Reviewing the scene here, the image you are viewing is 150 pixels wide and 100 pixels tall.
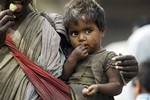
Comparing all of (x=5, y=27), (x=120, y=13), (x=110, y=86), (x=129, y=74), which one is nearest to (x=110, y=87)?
(x=110, y=86)

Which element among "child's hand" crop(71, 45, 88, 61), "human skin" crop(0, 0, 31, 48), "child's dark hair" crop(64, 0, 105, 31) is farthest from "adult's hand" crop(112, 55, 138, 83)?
"human skin" crop(0, 0, 31, 48)

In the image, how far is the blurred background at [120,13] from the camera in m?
23.2

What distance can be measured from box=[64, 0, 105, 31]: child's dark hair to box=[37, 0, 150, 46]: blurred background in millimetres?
15735

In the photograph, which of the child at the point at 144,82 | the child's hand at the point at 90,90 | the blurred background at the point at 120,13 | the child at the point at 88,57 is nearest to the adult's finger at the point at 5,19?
the child at the point at 88,57

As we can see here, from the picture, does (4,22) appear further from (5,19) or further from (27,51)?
(27,51)

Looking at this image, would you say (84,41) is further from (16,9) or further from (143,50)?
(143,50)

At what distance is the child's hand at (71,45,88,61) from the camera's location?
6859mm

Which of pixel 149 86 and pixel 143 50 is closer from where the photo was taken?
pixel 149 86

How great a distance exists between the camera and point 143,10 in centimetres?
2380

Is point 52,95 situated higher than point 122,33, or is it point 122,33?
point 52,95

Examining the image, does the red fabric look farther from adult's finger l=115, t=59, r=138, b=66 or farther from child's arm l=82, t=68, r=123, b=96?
adult's finger l=115, t=59, r=138, b=66

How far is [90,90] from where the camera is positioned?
6.62 meters

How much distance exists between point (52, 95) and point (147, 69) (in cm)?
72

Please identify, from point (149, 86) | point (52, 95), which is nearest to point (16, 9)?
point (52, 95)
